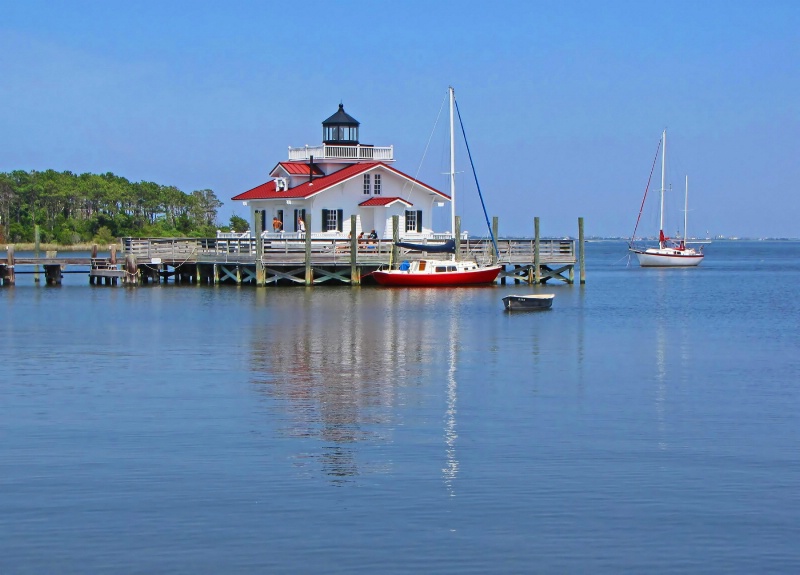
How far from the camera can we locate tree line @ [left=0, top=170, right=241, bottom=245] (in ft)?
417

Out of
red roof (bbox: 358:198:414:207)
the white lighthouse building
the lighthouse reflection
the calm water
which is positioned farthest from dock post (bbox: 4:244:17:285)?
the calm water

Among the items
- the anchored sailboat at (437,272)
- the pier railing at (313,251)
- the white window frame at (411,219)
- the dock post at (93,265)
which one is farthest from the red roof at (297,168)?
the dock post at (93,265)

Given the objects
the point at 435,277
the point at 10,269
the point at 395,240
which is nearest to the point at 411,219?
the point at 395,240

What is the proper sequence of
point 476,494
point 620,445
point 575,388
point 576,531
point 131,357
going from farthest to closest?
point 131,357 → point 575,388 → point 620,445 → point 476,494 → point 576,531

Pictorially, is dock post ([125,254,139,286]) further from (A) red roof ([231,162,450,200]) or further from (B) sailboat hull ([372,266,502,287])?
(B) sailboat hull ([372,266,502,287])

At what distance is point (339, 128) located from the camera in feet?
196

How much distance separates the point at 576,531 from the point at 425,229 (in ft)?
151

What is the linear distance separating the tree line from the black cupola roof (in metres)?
67.8

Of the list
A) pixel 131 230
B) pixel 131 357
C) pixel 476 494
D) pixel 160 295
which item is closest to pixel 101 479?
pixel 476 494

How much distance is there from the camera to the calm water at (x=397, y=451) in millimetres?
12180

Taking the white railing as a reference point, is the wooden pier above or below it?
below

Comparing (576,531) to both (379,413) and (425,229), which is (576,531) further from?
(425,229)

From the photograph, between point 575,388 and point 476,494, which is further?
point 575,388

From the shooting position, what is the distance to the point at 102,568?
11.5 m
